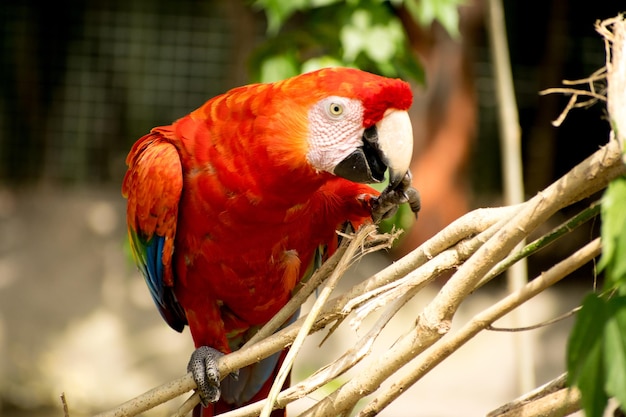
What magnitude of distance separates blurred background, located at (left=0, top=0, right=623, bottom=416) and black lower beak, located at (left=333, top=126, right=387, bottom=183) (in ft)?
5.75

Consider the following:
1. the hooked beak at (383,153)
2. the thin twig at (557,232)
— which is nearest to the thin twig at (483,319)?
the thin twig at (557,232)

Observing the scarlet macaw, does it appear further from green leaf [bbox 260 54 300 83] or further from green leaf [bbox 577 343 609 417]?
green leaf [bbox 577 343 609 417]

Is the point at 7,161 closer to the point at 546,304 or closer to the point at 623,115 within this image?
the point at 546,304

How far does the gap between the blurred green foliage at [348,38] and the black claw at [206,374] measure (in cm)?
67

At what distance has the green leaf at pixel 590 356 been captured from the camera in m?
0.60

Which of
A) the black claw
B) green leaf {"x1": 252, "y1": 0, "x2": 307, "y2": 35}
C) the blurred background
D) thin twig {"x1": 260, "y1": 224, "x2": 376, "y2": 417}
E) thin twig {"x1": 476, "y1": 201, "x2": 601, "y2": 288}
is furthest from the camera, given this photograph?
the blurred background

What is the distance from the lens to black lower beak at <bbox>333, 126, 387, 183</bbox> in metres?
1.20

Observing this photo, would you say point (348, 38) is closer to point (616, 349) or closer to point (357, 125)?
point (357, 125)

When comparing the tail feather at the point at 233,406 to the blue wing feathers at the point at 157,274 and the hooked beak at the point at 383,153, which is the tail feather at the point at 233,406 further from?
the hooked beak at the point at 383,153

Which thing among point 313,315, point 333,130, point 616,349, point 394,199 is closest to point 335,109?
point 333,130

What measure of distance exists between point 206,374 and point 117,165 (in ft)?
7.68

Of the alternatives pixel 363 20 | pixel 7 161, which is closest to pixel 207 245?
pixel 363 20

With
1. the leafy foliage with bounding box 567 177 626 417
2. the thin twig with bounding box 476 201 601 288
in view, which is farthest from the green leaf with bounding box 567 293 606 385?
the thin twig with bounding box 476 201 601 288

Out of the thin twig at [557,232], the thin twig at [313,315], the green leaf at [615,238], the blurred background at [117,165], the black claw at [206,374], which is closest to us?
the green leaf at [615,238]
